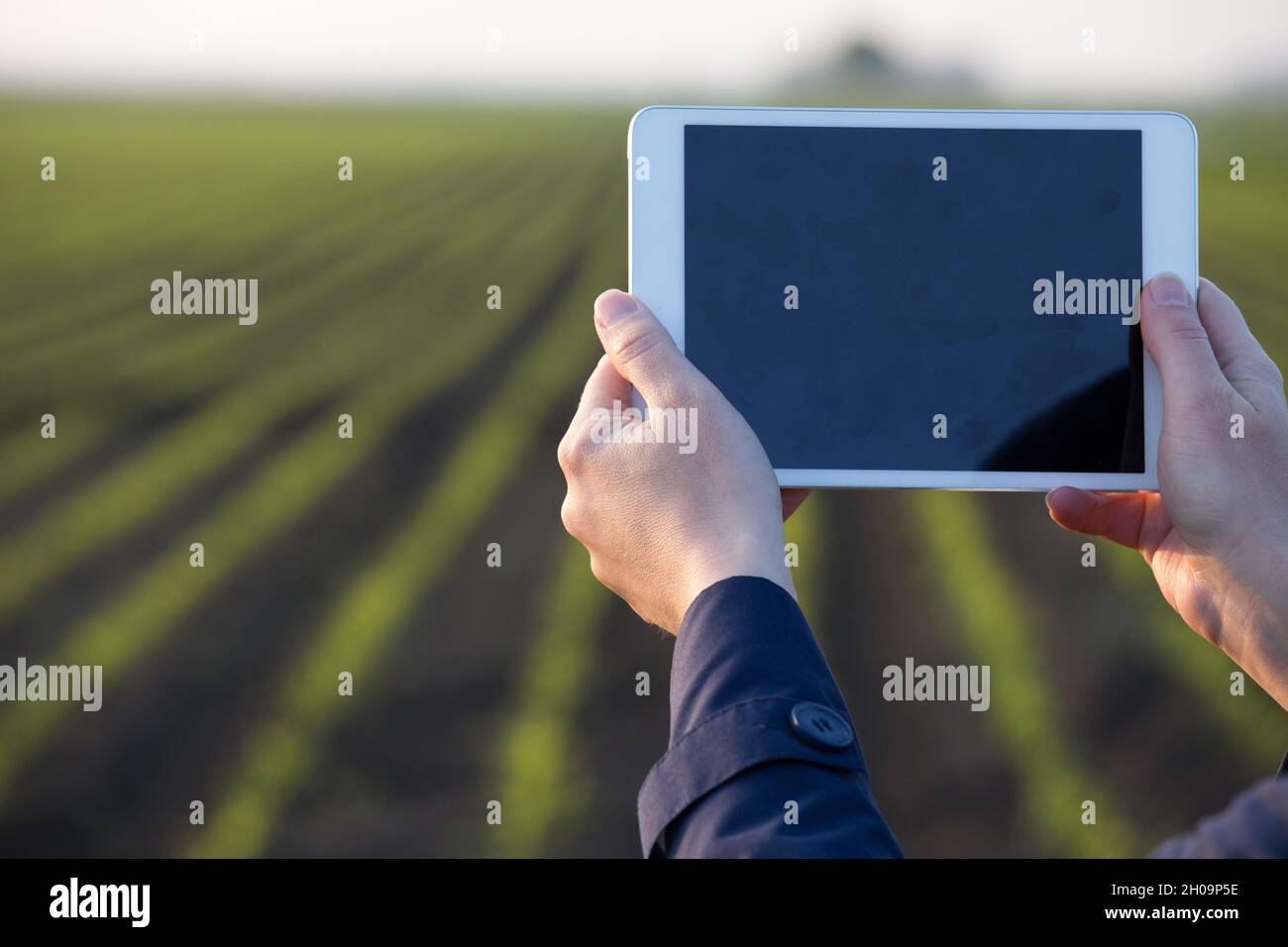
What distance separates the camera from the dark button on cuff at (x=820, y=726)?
0.47 m

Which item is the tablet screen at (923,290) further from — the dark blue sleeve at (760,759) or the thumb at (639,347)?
the dark blue sleeve at (760,759)

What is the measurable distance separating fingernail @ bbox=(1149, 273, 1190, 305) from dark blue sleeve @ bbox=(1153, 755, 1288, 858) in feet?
1.36

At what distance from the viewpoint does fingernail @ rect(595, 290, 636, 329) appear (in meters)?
0.70

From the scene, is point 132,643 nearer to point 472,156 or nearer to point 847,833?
point 472,156

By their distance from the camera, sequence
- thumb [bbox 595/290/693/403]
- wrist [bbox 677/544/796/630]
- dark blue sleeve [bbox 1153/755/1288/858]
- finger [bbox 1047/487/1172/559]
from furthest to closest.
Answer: finger [bbox 1047/487/1172/559] < thumb [bbox 595/290/693/403] < wrist [bbox 677/544/796/630] < dark blue sleeve [bbox 1153/755/1288/858]

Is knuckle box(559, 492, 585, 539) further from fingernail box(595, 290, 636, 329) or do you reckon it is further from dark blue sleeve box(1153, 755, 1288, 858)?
dark blue sleeve box(1153, 755, 1288, 858)

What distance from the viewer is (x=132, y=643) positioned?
3287 millimetres

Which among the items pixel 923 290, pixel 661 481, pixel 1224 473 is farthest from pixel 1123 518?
pixel 661 481

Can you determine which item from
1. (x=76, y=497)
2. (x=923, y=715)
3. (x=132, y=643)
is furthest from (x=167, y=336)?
(x=923, y=715)

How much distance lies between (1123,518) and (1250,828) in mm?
454

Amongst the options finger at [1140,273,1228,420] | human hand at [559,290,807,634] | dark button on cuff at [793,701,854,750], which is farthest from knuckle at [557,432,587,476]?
finger at [1140,273,1228,420]

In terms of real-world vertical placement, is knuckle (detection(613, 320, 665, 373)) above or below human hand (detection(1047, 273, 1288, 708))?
above

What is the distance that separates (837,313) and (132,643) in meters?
3.07

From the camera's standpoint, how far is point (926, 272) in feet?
2.48
